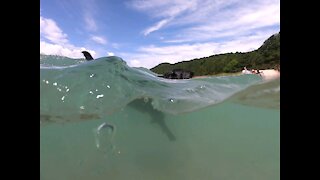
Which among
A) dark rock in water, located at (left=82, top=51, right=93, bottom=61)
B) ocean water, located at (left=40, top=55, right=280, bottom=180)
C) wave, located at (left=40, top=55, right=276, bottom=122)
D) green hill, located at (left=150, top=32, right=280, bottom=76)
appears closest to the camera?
wave, located at (left=40, top=55, right=276, bottom=122)

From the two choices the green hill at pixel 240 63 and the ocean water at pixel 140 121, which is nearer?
the ocean water at pixel 140 121

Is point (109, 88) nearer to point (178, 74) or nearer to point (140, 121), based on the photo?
point (178, 74)

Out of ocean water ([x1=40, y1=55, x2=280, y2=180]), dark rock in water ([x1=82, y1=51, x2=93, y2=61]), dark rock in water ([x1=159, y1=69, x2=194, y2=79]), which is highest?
dark rock in water ([x1=82, y1=51, x2=93, y2=61])

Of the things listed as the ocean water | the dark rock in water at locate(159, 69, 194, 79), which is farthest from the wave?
the dark rock in water at locate(159, 69, 194, 79)

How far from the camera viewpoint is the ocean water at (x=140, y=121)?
810 centimetres

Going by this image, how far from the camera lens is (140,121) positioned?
41.4 ft

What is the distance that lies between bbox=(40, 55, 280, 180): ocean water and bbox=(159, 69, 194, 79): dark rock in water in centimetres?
40

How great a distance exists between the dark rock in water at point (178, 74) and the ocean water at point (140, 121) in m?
0.40

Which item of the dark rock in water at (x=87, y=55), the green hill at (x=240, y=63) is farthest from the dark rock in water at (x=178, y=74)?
the dark rock in water at (x=87, y=55)

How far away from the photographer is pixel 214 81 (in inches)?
449

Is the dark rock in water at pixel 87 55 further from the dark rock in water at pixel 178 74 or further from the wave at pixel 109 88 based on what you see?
the dark rock in water at pixel 178 74

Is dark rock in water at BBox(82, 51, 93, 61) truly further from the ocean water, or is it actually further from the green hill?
the green hill

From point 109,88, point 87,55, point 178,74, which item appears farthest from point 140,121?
point 87,55

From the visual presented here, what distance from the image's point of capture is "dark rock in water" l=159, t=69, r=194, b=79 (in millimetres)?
10992
